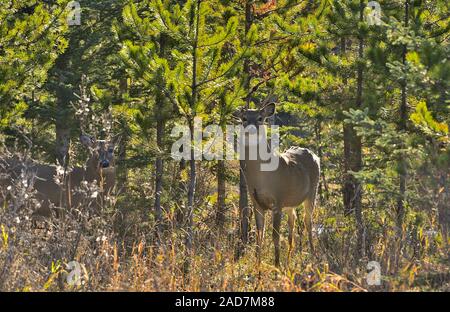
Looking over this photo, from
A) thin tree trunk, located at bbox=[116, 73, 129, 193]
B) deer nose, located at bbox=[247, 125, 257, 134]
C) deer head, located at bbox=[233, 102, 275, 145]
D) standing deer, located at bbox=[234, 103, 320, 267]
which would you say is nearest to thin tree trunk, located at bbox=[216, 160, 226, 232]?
standing deer, located at bbox=[234, 103, 320, 267]

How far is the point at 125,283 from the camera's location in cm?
777

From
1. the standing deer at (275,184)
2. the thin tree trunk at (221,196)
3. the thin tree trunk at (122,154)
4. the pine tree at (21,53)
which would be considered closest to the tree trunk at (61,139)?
the thin tree trunk at (122,154)

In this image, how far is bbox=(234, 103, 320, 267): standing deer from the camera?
38.8 ft

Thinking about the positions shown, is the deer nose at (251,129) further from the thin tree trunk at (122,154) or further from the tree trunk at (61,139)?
the tree trunk at (61,139)

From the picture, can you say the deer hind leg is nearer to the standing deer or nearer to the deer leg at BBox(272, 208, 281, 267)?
the standing deer

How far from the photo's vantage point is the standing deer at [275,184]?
1181cm

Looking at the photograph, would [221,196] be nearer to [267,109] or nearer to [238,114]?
[238,114]

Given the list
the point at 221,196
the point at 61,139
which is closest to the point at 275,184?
the point at 221,196

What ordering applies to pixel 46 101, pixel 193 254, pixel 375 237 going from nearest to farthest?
1. pixel 193 254
2. pixel 375 237
3. pixel 46 101

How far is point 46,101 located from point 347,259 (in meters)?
8.49

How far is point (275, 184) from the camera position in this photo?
40.1 feet
